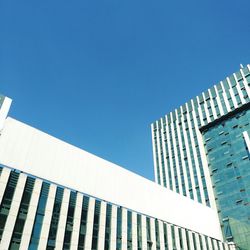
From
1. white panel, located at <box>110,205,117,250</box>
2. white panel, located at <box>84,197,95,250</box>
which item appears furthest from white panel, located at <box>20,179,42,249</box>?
white panel, located at <box>110,205,117,250</box>

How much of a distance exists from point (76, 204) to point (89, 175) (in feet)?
19.1

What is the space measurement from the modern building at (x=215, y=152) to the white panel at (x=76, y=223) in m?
33.9

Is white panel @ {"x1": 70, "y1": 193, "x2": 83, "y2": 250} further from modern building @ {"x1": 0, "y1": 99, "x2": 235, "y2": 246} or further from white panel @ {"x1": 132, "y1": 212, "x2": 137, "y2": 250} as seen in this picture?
white panel @ {"x1": 132, "y1": 212, "x2": 137, "y2": 250}

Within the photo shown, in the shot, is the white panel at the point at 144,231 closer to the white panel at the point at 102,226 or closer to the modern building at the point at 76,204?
the modern building at the point at 76,204

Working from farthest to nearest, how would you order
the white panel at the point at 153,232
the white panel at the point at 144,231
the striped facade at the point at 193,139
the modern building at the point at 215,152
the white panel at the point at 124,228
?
1. the striped facade at the point at 193,139
2. the modern building at the point at 215,152
3. the white panel at the point at 153,232
4. the white panel at the point at 144,231
5. the white panel at the point at 124,228

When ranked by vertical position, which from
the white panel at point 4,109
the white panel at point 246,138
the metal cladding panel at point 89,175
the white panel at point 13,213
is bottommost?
the white panel at point 13,213

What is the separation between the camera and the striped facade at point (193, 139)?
217 feet

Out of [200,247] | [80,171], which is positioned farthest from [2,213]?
[200,247]

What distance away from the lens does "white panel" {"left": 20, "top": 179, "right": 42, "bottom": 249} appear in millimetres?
29578

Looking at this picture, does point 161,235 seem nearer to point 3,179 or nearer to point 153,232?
point 153,232

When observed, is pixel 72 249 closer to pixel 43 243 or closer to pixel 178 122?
pixel 43 243

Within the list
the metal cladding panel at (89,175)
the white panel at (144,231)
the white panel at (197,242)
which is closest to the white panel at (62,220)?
the metal cladding panel at (89,175)

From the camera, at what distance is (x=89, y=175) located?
4131 centimetres

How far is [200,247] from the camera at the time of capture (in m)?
46.8
